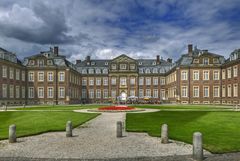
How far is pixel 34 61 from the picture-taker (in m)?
57.6

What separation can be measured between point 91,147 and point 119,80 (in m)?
62.9

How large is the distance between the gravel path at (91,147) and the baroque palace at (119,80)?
38556 mm

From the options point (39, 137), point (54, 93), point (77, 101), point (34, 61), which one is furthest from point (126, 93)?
point (39, 137)

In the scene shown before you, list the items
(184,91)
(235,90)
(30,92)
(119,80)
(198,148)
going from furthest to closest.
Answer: (119,80), (30,92), (184,91), (235,90), (198,148)

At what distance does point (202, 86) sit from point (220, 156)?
50.4 m

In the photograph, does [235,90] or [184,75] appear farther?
[184,75]

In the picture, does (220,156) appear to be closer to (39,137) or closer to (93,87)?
(39,137)

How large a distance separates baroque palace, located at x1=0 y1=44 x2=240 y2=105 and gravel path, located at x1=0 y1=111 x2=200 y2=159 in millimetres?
38556

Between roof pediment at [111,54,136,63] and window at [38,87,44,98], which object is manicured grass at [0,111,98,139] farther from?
roof pediment at [111,54,136,63]

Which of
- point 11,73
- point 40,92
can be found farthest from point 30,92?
point 11,73

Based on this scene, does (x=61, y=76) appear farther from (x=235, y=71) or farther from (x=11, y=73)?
(x=235, y=71)

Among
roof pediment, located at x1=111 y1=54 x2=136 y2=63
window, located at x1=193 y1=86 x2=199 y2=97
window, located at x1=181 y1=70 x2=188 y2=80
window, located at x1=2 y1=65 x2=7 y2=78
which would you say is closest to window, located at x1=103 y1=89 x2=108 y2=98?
roof pediment, located at x1=111 y1=54 x2=136 y2=63

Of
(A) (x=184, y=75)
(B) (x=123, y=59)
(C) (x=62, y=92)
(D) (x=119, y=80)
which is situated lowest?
(C) (x=62, y=92)

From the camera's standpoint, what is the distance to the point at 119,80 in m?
72.7
